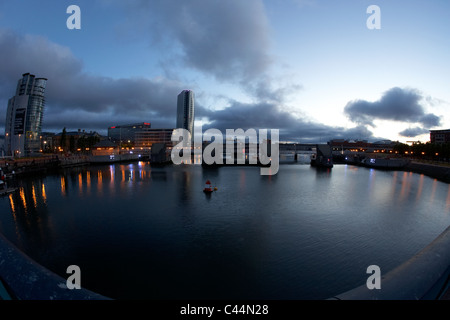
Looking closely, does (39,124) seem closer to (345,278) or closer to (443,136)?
(345,278)

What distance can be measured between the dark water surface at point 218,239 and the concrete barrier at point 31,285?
4.71m

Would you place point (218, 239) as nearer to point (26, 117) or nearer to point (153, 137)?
point (26, 117)

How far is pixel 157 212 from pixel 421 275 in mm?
19368

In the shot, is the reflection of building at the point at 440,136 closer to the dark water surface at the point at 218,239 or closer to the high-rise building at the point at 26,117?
the dark water surface at the point at 218,239

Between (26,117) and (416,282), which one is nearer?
(416,282)

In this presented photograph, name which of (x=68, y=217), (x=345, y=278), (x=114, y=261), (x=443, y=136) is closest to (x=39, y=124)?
(x=68, y=217)

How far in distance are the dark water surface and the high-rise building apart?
109 metres

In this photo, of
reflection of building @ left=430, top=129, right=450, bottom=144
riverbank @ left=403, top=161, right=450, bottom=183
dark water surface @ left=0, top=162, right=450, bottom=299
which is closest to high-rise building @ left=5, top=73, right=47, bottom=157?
dark water surface @ left=0, top=162, right=450, bottom=299

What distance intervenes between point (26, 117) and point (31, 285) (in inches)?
5562

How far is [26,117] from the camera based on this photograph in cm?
10950

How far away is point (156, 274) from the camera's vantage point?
407 inches

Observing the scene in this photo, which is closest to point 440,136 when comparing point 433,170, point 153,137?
point 433,170

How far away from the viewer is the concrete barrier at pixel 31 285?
12.9 feet
